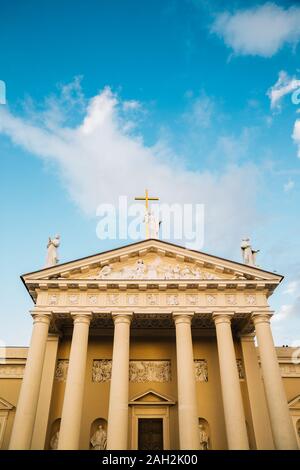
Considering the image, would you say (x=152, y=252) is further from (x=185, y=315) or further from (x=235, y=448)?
(x=235, y=448)

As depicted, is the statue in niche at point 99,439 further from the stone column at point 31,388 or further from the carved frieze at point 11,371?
the carved frieze at point 11,371

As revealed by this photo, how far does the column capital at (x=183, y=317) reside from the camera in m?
15.9

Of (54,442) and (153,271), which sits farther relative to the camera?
(153,271)

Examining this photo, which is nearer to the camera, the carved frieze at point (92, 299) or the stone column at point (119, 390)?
the stone column at point (119, 390)

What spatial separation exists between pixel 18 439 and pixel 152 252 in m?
9.25

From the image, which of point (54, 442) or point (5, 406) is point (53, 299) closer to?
point (54, 442)

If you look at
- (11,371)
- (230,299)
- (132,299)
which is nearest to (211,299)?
(230,299)

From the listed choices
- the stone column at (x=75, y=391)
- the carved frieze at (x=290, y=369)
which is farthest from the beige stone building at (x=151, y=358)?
the carved frieze at (x=290, y=369)

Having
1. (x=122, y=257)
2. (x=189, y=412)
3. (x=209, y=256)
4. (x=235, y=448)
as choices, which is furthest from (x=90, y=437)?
(x=209, y=256)

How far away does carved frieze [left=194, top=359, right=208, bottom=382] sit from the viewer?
17.3m

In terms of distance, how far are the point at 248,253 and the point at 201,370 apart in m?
5.92

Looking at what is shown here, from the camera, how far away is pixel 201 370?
17.5 m

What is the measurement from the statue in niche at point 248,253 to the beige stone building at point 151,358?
1.01 metres

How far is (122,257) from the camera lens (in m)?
17.5
